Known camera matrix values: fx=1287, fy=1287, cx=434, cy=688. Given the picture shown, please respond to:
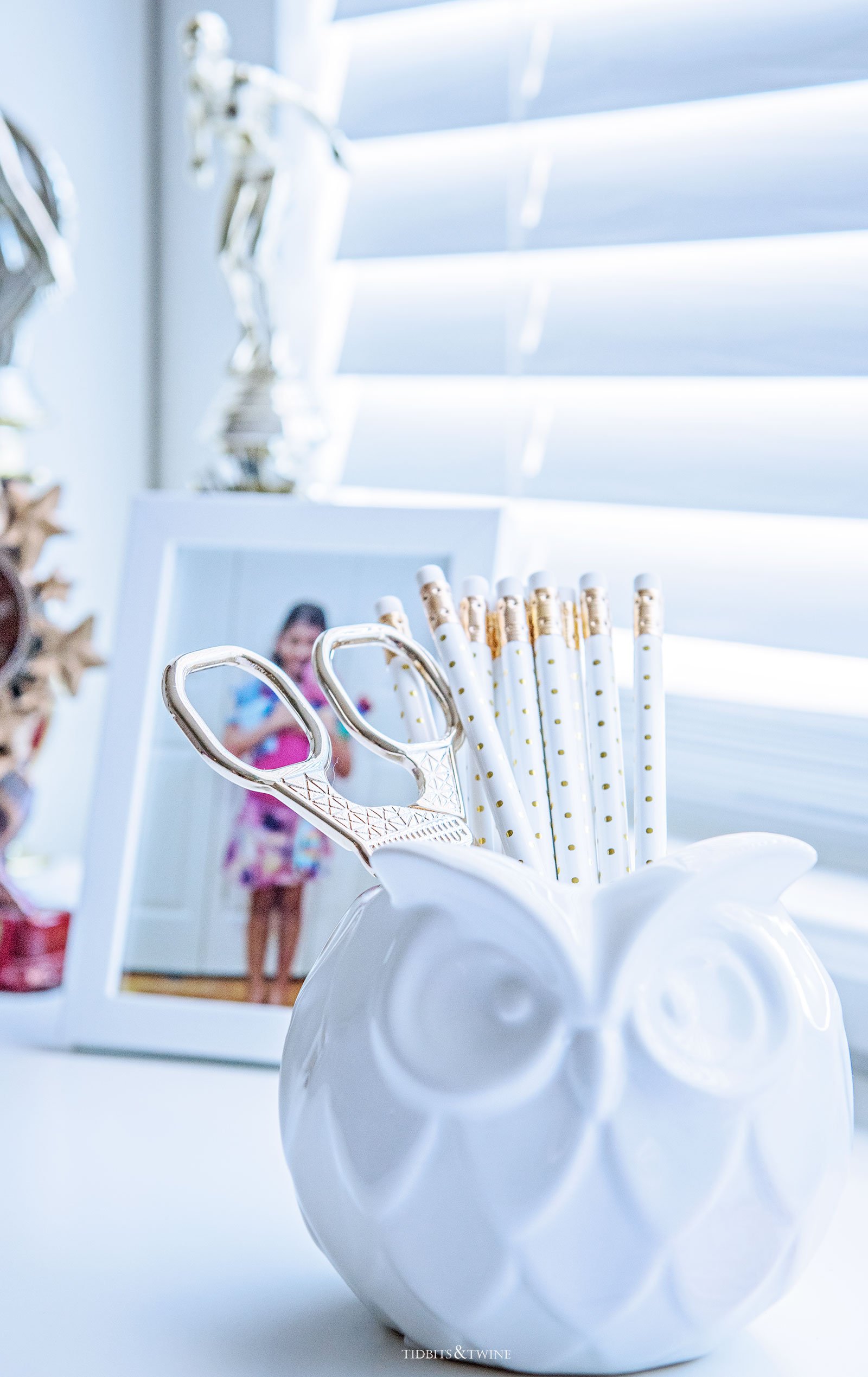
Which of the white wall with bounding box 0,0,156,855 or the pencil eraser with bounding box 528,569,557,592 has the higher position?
the white wall with bounding box 0,0,156,855

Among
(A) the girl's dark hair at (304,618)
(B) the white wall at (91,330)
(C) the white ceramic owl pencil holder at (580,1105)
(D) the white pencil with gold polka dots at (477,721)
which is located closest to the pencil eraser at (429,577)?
(D) the white pencil with gold polka dots at (477,721)

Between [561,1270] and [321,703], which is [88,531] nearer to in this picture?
[321,703]

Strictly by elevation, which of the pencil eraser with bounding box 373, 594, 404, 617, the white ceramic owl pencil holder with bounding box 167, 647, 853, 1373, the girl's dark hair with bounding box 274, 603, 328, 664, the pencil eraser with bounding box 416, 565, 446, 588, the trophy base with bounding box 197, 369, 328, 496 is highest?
the trophy base with bounding box 197, 369, 328, 496

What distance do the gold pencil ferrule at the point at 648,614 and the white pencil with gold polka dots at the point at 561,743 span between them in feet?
0.08

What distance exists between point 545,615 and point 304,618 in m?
0.25

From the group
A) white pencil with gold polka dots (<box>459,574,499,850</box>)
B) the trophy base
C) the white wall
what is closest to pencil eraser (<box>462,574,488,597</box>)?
white pencil with gold polka dots (<box>459,574,499,850</box>)

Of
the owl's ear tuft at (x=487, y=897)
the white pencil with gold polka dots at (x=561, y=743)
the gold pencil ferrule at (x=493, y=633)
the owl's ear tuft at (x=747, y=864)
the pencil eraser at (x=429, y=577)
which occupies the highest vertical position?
the pencil eraser at (x=429, y=577)

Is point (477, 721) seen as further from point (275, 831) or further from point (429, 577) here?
point (275, 831)

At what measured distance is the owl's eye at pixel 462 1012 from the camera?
0.30 metres

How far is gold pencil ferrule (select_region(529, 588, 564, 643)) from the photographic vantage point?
0.42 m

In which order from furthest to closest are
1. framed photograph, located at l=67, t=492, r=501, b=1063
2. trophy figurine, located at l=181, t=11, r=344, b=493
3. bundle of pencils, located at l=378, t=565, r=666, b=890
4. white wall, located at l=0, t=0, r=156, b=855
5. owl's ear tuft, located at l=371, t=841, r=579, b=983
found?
white wall, located at l=0, t=0, r=156, b=855
trophy figurine, located at l=181, t=11, r=344, b=493
framed photograph, located at l=67, t=492, r=501, b=1063
bundle of pencils, located at l=378, t=565, r=666, b=890
owl's ear tuft, located at l=371, t=841, r=579, b=983

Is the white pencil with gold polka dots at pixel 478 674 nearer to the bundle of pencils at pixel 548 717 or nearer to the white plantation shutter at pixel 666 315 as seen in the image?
the bundle of pencils at pixel 548 717

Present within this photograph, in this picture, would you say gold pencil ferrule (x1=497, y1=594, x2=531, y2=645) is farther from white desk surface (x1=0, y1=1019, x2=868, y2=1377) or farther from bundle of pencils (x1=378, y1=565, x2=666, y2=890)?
white desk surface (x1=0, y1=1019, x2=868, y2=1377)

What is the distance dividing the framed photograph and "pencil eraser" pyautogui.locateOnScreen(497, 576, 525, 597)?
193 millimetres
